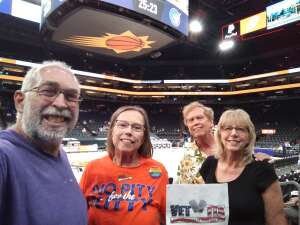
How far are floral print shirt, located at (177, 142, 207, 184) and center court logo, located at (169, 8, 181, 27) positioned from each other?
405cm

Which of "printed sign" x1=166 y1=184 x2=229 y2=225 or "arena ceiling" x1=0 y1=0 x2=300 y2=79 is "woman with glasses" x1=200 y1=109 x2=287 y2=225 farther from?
"arena ceiling" x1=0 y1=0 x2=300 y2=79

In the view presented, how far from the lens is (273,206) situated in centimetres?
169

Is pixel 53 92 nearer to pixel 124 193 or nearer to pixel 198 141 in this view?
pixel 124 193

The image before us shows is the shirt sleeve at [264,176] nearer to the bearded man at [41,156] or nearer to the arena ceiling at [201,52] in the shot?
the bearded man at [41,156]

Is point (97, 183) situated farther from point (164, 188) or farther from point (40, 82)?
point (40, 82)

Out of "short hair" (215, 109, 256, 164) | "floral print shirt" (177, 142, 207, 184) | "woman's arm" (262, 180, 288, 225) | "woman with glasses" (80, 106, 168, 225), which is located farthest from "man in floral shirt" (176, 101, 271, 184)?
"woman's arm" (262, 180, 288, 225)

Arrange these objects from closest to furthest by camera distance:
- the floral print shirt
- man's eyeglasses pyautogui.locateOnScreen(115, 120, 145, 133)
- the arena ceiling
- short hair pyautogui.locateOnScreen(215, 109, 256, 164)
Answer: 1. man's eyeglasses pyautogui.locateOnScreen(115, 120, 145, 133)
2. short hair pyautogui.locateOnScreen(215, 109, 256, 164)
3. the floral print shirt
4. the arena ceiling

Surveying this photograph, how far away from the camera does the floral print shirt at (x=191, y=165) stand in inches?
97.2

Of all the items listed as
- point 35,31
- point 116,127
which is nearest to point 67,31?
point 116,127

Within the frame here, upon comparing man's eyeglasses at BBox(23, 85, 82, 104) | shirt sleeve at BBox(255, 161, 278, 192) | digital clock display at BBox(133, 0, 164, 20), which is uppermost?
digital clock display at BBox(133, 0, 164, 20)

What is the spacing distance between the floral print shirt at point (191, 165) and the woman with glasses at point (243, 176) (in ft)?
1.16

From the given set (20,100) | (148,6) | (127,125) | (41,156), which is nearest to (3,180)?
(41,156)

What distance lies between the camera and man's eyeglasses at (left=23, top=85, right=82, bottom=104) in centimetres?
131

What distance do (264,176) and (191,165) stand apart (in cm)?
88
